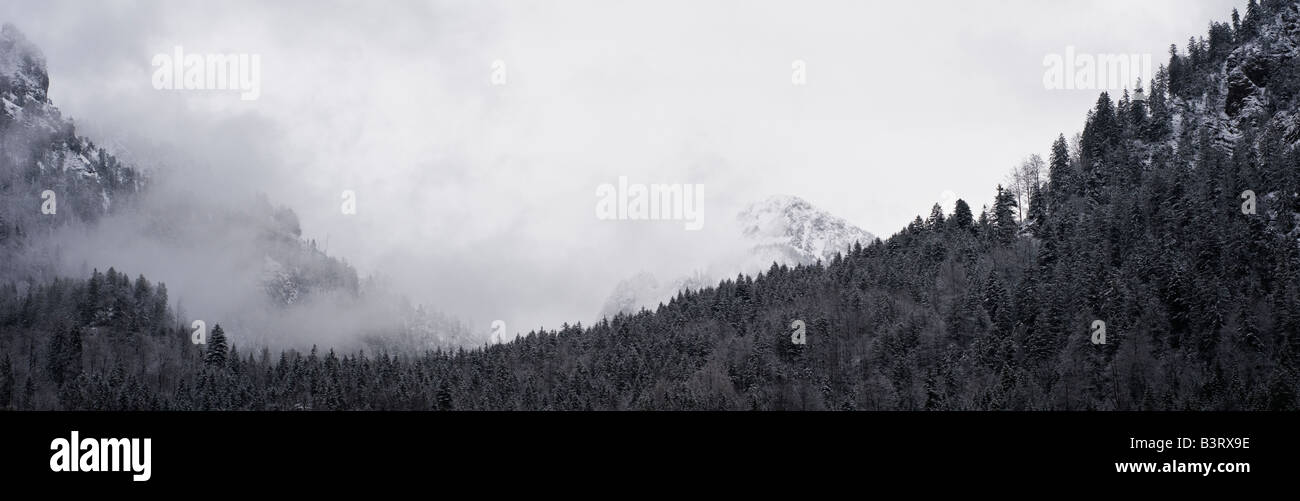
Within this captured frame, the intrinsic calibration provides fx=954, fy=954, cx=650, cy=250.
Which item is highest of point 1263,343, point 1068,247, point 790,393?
point 1068,247

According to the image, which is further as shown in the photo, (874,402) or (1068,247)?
(1068,247)

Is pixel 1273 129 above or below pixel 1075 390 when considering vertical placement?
above

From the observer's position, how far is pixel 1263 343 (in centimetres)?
13550
